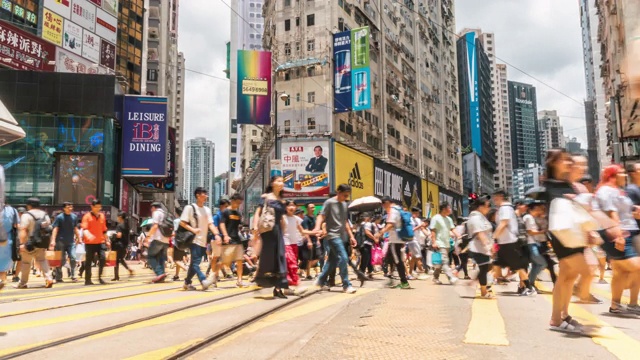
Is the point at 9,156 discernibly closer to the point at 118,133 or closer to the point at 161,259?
the point at 118,133

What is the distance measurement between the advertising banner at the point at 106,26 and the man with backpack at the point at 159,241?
47717 millimetres

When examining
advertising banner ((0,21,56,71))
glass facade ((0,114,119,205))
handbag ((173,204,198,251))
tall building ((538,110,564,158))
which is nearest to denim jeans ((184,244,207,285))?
handbag ((173,204,198,251))

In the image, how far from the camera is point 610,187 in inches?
240

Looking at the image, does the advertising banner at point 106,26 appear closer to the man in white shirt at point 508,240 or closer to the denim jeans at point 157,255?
the denim jeans at point 157,255

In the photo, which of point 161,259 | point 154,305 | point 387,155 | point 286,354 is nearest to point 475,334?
point 286,354

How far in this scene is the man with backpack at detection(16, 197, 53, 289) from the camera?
10.1 metres

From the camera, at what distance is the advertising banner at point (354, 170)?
40125 millimetres

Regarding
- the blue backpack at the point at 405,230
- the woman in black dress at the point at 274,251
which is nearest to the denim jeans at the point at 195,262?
the woman in black dress at the point at 274,251

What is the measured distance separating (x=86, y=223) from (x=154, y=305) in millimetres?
4533

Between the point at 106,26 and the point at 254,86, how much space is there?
25.2 meters

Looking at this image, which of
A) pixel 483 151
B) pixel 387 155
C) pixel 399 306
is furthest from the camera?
pixel 483 151

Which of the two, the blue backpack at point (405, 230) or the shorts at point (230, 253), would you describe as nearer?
the shorts at point (230, 253)

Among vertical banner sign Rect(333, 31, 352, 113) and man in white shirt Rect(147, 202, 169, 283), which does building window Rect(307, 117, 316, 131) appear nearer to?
vertical banner sign Rect(333, 31, 352, 113)

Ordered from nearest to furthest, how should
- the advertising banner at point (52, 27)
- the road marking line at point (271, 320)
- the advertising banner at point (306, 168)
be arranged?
the road marking line at point (271, 320) → the advertising banner at point (306, 168) → the advertising banner at point (52, 27)
